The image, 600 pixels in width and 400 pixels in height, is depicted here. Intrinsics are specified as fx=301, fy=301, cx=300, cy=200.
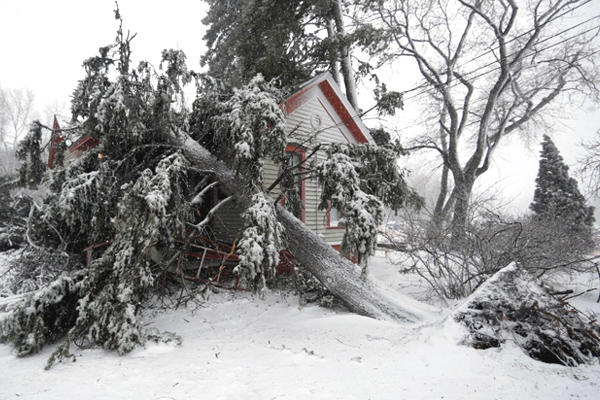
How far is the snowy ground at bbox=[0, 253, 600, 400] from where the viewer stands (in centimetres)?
293

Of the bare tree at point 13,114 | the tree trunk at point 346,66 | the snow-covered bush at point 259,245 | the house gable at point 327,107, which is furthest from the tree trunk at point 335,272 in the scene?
the bare tree at point 13,114

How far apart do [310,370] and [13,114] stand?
58973 millimetres

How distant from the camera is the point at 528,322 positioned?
3.91 meters

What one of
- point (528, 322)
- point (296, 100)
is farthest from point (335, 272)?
point (296, 100)

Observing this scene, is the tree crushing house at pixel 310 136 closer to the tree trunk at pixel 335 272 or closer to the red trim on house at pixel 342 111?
the red trim on house at pixel 342 111

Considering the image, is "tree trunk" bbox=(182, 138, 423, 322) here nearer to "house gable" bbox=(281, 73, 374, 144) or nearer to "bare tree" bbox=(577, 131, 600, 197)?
"house gable" bbox=(281, 73, 374, 144)

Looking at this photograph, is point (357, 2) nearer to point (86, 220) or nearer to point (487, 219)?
point (487, 219)

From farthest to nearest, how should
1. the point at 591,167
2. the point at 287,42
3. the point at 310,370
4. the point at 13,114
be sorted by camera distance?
the point at 13,114 → the point at 287,42 → the point at 591,167 → the point at 310,370

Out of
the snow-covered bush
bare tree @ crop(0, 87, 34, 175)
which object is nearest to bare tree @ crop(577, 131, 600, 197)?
the snow-covered bush

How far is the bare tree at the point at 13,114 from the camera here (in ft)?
136

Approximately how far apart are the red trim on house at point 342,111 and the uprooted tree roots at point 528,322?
6.71 meters

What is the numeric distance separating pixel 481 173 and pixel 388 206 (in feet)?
38.7

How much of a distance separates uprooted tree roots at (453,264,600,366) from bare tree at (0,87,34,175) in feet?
181

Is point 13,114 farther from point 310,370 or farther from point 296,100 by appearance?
point 310,370
